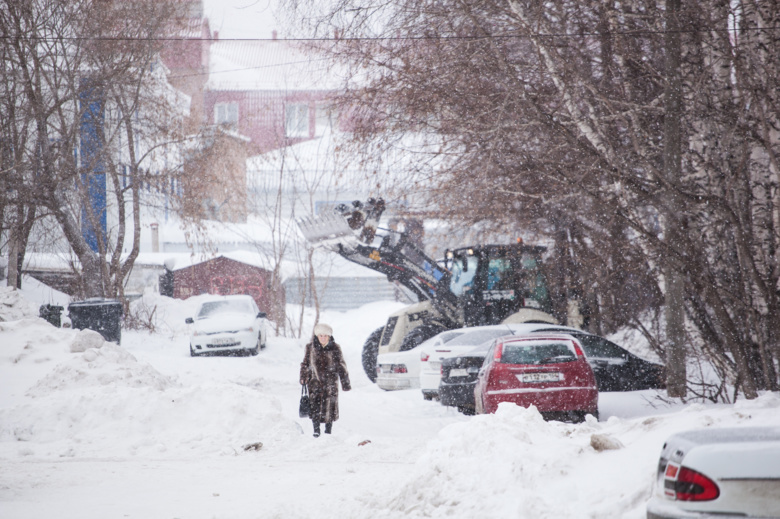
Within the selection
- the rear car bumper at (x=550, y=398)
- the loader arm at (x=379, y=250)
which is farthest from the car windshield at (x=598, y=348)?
the loader arm at (x=379, y=250)

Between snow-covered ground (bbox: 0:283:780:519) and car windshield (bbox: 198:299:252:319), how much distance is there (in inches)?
287

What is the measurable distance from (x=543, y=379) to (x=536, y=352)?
401 mm

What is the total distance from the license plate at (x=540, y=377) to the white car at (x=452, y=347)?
2.80 metres

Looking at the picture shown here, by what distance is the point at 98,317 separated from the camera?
16938mm

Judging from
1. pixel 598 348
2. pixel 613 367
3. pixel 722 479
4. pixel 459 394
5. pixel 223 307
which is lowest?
pixel 459 394

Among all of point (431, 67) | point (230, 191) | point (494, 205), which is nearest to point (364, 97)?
point (431, 67)

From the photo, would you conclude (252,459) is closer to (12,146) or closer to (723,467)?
(723,467)

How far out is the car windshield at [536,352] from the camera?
32.8 ft

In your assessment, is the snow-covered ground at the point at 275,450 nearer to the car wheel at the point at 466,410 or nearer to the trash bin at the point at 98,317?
the car wheel at the point at 466,410

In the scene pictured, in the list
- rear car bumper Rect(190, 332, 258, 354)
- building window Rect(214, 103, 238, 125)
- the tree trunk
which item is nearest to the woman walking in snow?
the tree trunk

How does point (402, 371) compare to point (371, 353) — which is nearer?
point (402, 371)

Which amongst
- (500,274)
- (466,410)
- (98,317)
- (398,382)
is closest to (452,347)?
(466,410)

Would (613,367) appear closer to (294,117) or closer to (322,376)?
(322,376)

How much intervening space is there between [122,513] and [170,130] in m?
20.1
